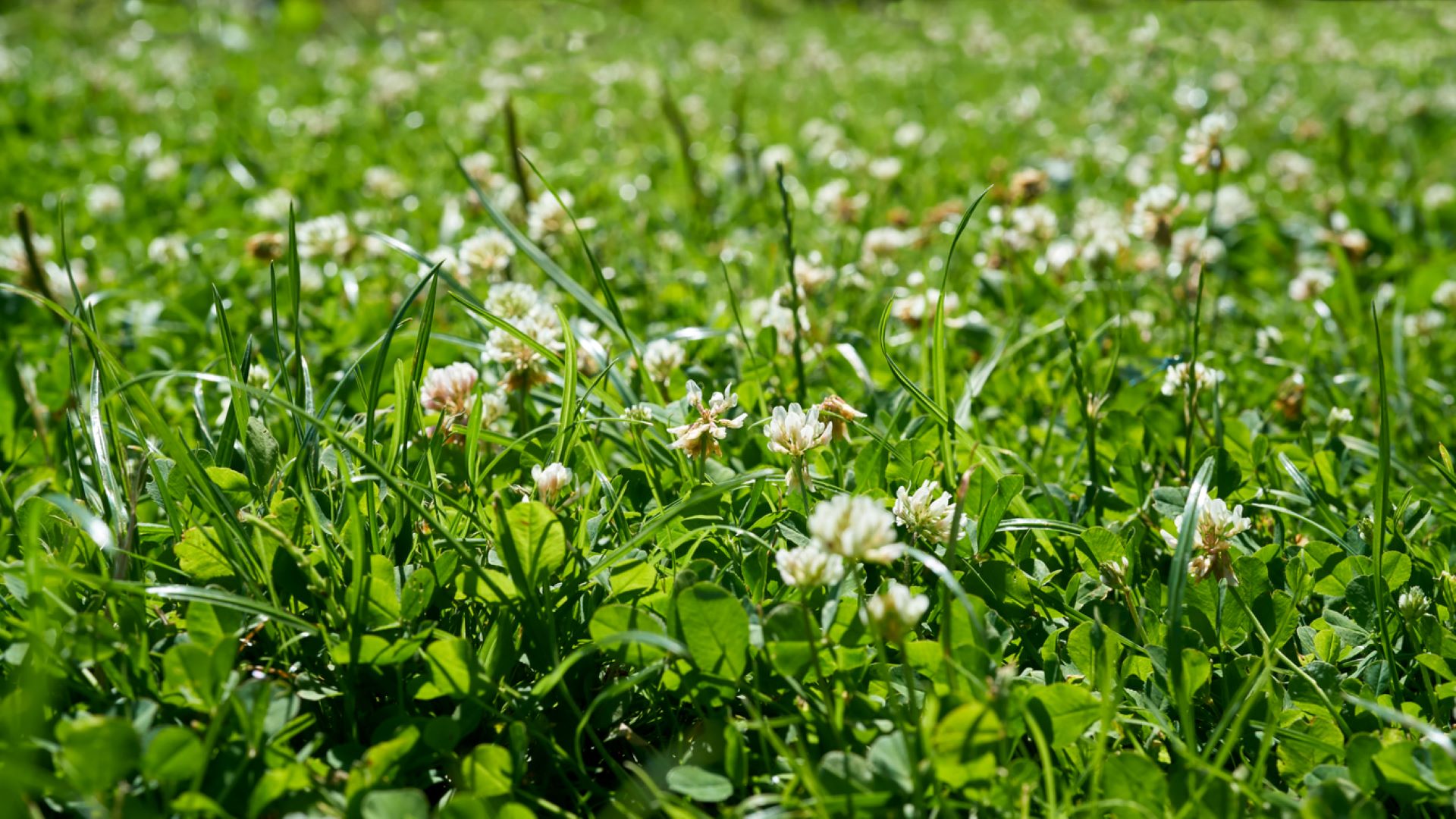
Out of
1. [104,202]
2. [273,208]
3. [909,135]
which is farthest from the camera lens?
[909,135]

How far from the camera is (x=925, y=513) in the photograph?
138 centimetres

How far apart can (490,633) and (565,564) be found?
12 cm

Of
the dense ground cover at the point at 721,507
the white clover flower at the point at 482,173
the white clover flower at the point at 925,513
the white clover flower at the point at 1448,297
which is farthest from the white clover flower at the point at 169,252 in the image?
the white clover flower at the point at 1448,297

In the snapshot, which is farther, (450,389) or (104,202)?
(104,202)

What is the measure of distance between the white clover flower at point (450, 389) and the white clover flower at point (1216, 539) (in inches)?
38.6

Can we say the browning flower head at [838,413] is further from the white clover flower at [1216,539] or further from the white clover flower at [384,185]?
the white clover flower at [384,185]

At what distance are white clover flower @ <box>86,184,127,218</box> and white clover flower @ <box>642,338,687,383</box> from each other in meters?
2.21

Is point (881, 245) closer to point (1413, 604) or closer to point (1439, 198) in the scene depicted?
point (1413, 604)

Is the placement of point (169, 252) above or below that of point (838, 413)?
below

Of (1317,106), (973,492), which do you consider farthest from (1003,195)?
(1317,106)

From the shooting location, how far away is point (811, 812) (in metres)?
1.09

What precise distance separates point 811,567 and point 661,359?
842 millimetres

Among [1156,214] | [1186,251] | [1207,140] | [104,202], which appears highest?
[1207,140]

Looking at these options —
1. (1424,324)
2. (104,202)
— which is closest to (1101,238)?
(1424,324)
